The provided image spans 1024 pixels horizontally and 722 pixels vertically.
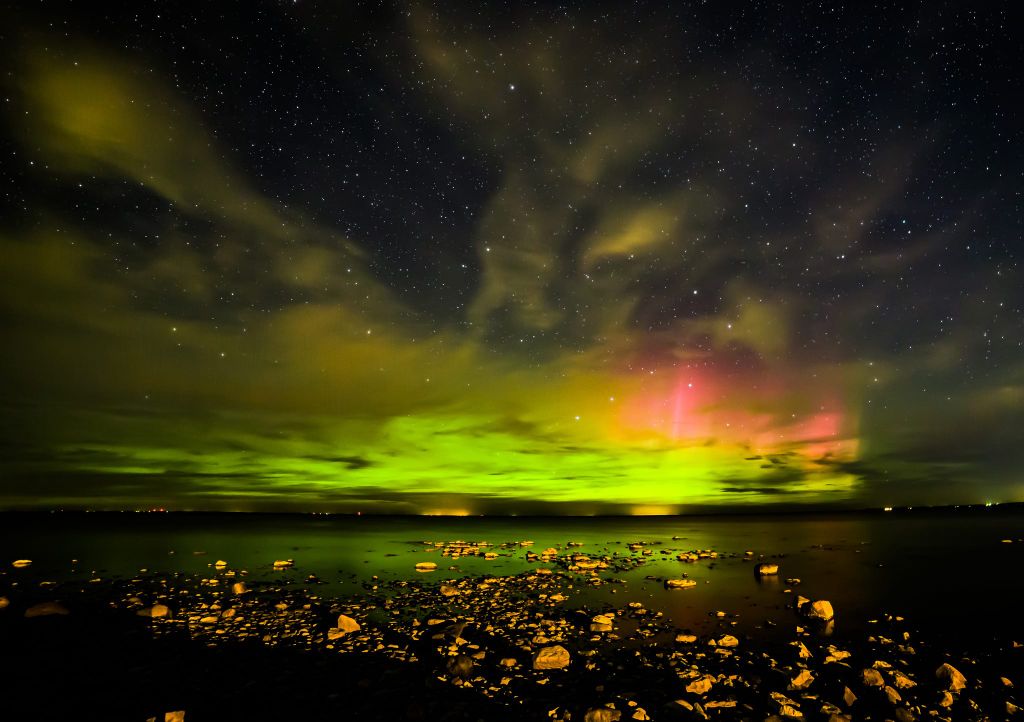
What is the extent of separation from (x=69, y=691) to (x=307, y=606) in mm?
8621

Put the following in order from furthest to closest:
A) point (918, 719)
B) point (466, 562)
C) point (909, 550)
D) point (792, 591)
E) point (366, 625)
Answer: point (909, 550) < point (466, 562) < point (792, 591) < point (366, 625) < point (918, 719)

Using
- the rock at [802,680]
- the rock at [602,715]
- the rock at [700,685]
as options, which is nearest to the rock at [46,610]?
the rock at [602,715]

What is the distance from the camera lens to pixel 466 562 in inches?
1454

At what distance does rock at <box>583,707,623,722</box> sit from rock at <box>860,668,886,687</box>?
21.2 feet

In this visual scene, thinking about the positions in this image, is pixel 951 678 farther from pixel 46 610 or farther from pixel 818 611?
pixel 46 610

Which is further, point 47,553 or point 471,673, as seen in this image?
point 47,553

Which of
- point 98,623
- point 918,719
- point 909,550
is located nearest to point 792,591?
point 918,719

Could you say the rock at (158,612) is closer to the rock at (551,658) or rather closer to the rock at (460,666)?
the rock at (460,666)

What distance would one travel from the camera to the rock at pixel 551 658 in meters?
12.4

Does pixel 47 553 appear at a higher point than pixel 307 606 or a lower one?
lower

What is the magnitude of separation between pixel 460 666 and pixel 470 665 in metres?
0.26

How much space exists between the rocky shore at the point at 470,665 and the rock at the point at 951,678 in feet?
0.20

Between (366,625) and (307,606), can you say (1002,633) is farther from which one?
(307,606)

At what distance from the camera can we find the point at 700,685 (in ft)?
37.1
